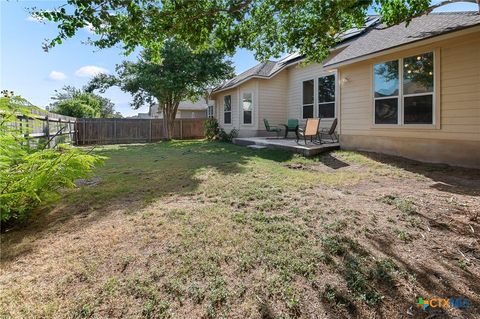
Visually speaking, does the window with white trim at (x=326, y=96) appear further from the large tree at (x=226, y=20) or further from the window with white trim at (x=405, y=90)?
the large tree at (x=226, y=20)

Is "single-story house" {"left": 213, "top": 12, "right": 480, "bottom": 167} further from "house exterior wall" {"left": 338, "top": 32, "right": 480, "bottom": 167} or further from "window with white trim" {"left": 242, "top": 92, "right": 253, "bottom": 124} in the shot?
"window with white trim" {"left": 242, "top": 92, "right": 253, "bottom": 124}

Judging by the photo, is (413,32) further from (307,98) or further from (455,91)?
(307,98)

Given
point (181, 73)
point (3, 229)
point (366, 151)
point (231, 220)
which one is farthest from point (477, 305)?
point (181, 73)

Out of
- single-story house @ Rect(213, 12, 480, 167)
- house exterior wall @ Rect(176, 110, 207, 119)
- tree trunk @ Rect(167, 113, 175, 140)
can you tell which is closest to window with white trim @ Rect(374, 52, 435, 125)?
single-story house @ Rect(213, 12, 480, 167)

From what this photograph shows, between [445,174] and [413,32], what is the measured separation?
13.4ft

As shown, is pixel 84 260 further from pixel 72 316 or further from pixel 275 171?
pixel 275 171

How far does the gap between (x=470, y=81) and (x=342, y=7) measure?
3.78 m

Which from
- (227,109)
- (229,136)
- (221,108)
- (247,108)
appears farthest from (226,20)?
(221,108)

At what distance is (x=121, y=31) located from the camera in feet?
13.5

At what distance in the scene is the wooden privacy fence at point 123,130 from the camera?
666 inches

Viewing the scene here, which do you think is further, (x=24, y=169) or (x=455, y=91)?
(x=455, y=91)

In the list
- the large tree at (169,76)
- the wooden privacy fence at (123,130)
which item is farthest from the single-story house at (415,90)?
the wooden privacy fence at (123,130)

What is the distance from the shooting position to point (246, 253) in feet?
8.98

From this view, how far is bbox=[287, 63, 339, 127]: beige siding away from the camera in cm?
1154
